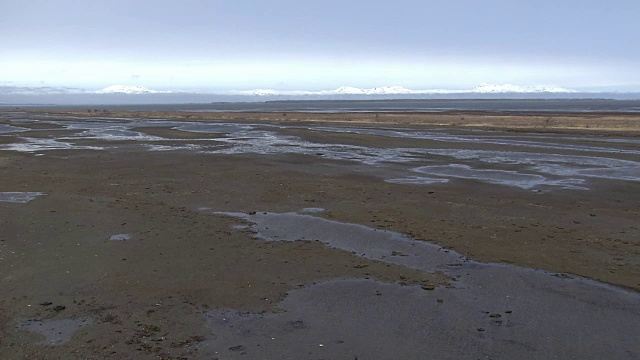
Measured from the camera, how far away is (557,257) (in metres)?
11.7

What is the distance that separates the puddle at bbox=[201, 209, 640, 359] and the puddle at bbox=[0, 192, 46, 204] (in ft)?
38.1

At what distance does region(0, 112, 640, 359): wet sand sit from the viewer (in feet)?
25.7

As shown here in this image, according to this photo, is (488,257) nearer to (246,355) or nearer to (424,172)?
(246,355)

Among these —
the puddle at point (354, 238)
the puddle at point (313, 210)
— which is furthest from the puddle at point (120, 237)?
the puddle at point (313, 210)

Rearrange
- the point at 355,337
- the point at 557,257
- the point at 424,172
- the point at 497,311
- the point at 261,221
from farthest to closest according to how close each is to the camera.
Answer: the point at 424,172 → the point at 261,221 → the point at 557,257 → the point at 497,311 → the point at 355,337

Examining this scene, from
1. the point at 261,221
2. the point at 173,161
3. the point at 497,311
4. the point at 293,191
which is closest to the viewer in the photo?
the point at 497,311

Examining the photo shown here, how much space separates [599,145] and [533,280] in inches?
1186

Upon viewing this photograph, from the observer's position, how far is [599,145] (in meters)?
36.6

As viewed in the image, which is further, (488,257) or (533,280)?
(488,257)

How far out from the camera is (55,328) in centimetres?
805

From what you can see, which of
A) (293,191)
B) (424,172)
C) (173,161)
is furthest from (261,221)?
(173,161)

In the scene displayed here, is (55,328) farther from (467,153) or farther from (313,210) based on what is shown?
(467,153)

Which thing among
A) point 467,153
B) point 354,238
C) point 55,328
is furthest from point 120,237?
point 467,153

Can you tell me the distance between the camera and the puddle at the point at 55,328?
301 inches
